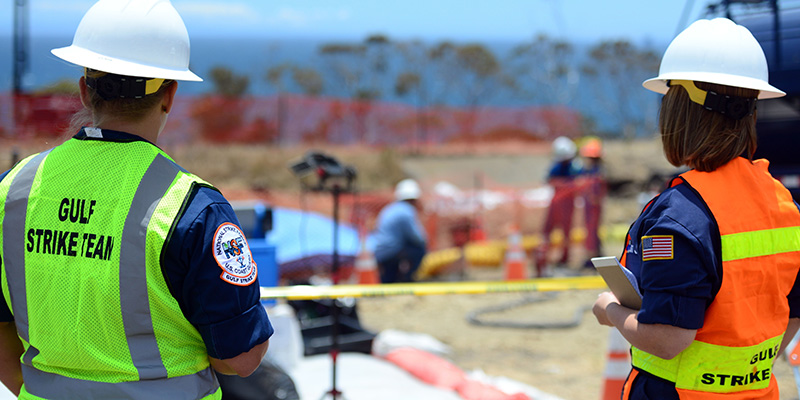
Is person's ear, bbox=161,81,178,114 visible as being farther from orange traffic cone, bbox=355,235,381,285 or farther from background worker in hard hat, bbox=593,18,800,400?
orange traffic cone, bbox=355,235,381,285

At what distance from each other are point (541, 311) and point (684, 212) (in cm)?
665

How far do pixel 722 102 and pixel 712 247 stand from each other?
1.40 ft

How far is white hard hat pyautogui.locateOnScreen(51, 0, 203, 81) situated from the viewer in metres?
1.76

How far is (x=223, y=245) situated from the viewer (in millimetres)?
1678

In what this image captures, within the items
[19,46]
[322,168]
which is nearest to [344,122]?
[19,46]

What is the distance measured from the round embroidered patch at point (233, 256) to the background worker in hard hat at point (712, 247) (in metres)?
1.03

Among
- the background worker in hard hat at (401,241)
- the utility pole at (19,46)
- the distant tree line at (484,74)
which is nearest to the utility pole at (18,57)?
the utility pole at (19,46)

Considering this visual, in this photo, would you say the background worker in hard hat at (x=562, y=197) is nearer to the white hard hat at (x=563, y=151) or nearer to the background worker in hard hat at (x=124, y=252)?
the white hard hat at (x=563, y=151)

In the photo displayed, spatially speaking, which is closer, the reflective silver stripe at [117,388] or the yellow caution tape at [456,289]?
the reflective silver stripe at [117,388]

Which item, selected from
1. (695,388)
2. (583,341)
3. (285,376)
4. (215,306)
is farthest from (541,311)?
(215,306)

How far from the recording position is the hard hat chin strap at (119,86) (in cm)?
176

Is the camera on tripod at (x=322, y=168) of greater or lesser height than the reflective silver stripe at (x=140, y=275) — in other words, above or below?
below

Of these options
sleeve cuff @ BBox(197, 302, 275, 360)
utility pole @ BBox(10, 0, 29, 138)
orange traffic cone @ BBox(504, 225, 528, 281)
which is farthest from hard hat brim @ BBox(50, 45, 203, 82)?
utility pole @ BBox(10, 0, 29, 138)

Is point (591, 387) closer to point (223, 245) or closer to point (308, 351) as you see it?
point (308, 351)
